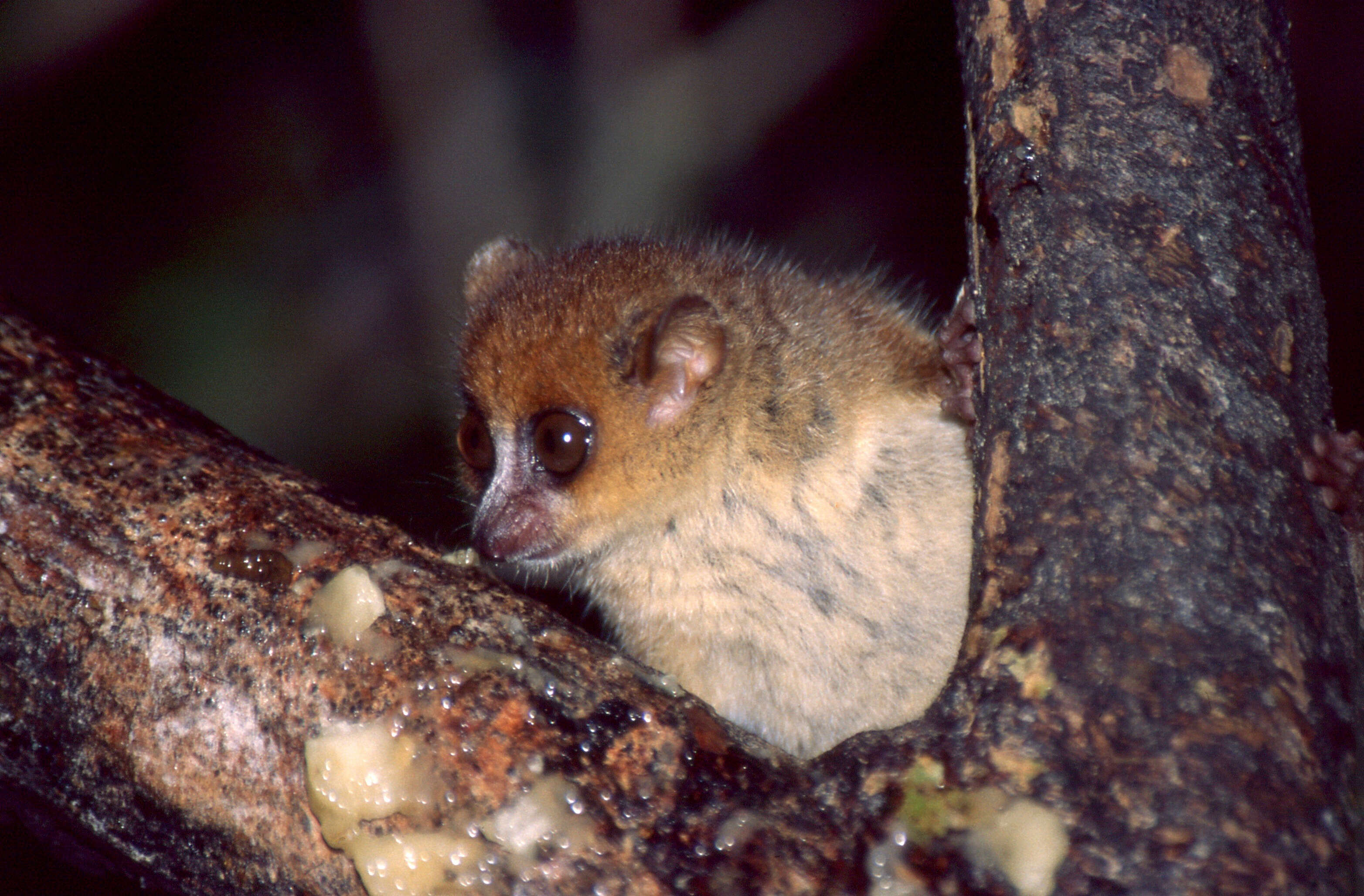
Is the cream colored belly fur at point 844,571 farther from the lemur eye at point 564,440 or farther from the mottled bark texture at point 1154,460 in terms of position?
the mottled bark texture at point 1154,460

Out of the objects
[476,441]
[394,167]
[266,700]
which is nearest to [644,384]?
[476,441]

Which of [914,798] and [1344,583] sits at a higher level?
[1344,583]

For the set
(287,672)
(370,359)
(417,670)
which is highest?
(417,670)

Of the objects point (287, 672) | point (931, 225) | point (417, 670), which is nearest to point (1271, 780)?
point (417, 670)

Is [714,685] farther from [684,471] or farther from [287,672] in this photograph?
[287,672]

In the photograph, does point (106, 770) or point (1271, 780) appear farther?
point (106, 770)

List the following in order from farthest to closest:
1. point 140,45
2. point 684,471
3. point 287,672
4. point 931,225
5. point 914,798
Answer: point 931,225
point 140,45
point 684,471
point 287,672
point 914,798
